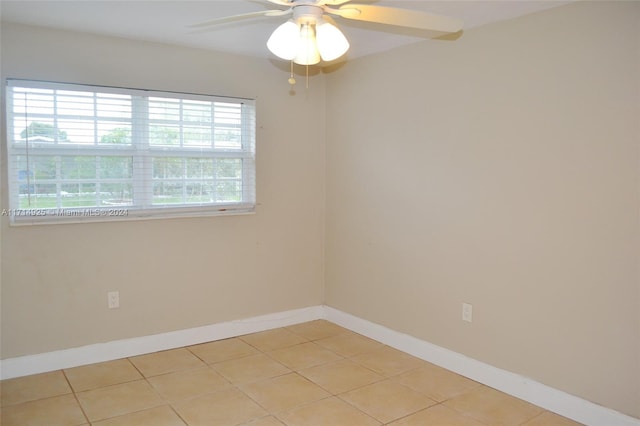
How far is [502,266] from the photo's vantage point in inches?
114

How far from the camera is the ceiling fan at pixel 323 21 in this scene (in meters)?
1.96

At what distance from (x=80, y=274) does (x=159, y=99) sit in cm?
130

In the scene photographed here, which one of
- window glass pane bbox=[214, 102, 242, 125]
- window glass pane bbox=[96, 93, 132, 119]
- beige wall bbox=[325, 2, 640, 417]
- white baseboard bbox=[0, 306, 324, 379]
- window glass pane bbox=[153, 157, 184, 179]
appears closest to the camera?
beige wall bbox=[325, 2, 640, 417]

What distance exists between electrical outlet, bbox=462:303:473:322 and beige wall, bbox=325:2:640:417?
0.03 metres

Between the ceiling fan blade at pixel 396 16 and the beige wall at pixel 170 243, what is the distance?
1.87 m

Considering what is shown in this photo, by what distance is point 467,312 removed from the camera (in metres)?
3.12

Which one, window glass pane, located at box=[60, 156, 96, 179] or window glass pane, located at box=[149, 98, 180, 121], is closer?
window glass pane, located at box=[60, 156, 96, 179]

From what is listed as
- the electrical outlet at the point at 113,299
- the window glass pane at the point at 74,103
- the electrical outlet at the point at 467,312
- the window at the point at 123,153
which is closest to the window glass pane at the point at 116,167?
the window at the point at 123,153

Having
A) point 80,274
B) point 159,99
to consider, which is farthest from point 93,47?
point 80,274

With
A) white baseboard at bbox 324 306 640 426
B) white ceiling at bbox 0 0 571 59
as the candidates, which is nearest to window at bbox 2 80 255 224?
white ceiling at bbox 0 0 571 59

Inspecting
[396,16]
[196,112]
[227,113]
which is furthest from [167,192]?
[396,16]

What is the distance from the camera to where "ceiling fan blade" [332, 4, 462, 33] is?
1981 millimetres

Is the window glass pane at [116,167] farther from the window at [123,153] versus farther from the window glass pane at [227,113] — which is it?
the window glass pane at [227,113]

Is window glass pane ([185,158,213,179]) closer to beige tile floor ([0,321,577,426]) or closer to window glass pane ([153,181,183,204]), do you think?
window glass pane ([153,181,183,204])
